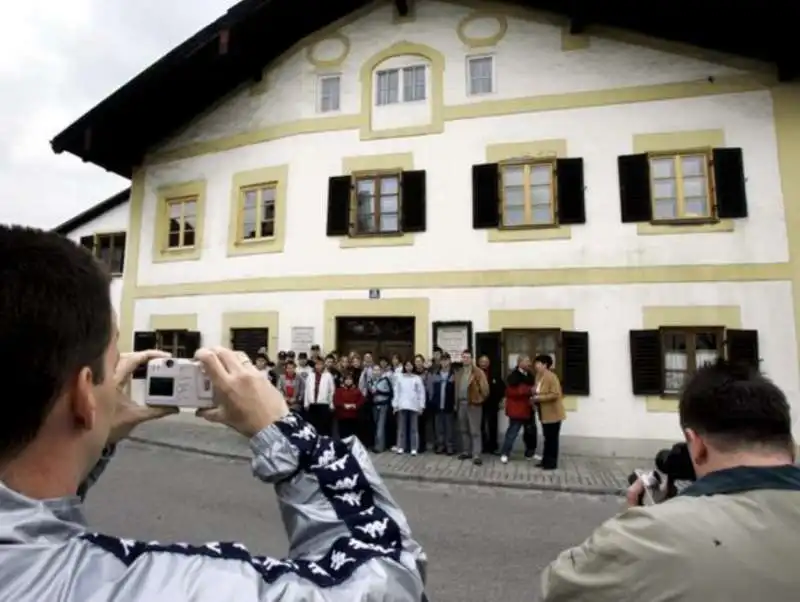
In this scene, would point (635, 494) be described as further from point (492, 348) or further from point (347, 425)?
point (492, 348)

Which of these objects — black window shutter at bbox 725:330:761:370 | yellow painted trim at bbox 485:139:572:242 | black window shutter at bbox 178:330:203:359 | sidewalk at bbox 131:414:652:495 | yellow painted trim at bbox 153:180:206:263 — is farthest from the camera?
yellow painted trim at bbox 153:180:206:263

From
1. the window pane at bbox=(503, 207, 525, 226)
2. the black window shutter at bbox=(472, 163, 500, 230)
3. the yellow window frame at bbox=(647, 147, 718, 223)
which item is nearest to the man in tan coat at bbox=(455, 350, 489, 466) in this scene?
the black window shutter at bbox=(472, 163, 500, 230)

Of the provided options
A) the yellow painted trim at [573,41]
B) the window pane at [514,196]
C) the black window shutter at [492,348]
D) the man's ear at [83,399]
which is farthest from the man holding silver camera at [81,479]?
the yellow painted trim at [573,41]

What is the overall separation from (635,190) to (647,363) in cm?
323

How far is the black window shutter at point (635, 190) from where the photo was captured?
1127cm

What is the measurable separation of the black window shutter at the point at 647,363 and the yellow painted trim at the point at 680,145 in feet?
6.37

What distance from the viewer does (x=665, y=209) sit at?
448 inches

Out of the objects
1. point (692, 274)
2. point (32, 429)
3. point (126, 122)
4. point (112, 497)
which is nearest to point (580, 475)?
point (692, 274)

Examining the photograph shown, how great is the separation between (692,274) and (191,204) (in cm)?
1134

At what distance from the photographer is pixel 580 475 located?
9.29m

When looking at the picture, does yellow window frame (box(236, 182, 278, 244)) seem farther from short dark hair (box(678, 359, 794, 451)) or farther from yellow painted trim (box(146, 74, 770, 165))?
short dark hair (box(678, 359, 794, 451))

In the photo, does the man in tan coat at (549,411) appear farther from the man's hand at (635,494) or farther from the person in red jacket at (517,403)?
the man's hand at (635,494)

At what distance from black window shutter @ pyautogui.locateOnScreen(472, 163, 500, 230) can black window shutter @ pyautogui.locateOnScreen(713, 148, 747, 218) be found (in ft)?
13.0

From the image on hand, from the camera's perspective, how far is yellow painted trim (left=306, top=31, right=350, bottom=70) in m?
14.0
